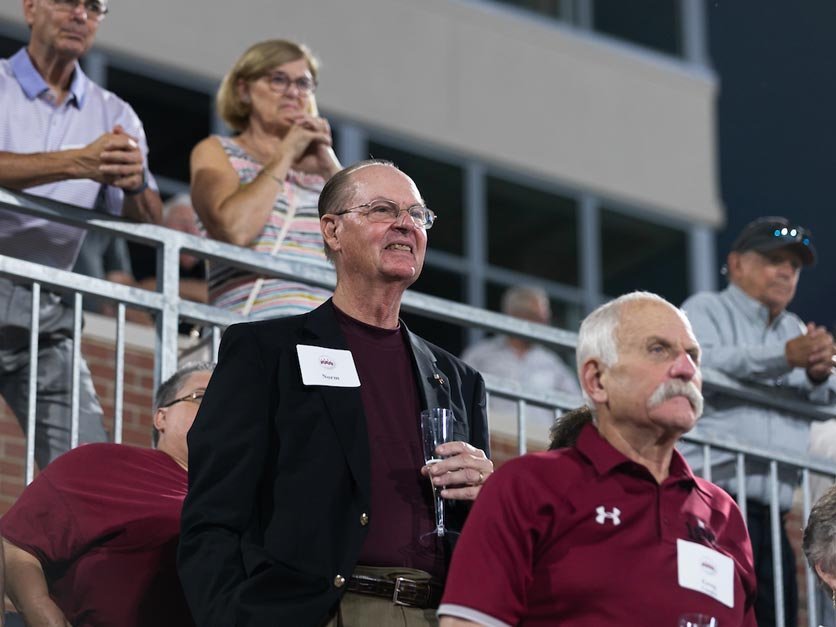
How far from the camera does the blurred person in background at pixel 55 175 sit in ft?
17.5

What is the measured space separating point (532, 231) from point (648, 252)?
110 cm

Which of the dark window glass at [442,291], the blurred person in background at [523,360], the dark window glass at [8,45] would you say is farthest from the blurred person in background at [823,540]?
the dark window glass at [442,291]

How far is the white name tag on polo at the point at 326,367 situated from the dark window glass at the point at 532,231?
411 inches

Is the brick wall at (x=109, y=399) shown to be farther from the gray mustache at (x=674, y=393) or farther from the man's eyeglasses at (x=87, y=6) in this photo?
the gray mustache at (x=674, y=393)

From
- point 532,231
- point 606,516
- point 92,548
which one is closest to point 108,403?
point 92,548

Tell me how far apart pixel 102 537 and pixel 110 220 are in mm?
1167

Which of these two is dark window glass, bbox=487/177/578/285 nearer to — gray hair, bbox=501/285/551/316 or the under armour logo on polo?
gray hair, bbox=501/285/551/316

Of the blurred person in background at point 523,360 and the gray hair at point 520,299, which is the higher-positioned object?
the gray hair at point 520,299

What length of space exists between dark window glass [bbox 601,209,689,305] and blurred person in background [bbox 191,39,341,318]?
30.4 ft

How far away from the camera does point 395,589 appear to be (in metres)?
3.84

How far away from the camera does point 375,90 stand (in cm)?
1345

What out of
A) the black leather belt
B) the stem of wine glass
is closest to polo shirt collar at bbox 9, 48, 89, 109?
the stem of wine glass

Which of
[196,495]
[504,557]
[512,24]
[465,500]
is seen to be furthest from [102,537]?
[512,24]

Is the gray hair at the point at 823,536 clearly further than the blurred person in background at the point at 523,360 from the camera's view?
No
